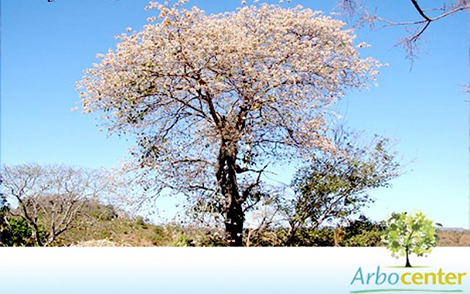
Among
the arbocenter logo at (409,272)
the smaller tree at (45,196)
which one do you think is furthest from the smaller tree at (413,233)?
the smaller tree at (45,196)

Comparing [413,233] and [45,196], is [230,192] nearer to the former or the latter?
[45,196]

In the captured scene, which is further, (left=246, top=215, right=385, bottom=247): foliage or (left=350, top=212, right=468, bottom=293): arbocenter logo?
(left=246, top=215, right=385, bottom=247): foliage

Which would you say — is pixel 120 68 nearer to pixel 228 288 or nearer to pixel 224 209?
pixel 224 209

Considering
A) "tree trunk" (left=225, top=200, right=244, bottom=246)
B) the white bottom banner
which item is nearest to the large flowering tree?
"tree trunk" (left=225, top=200, right=244, bottom=246)

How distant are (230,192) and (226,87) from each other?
946 mm

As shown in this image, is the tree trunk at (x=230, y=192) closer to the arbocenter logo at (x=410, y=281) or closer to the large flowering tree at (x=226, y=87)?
the large flowering tree at (x=226, y=87)

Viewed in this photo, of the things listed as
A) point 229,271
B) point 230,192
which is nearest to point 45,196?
point 230,192

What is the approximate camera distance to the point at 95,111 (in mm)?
4352

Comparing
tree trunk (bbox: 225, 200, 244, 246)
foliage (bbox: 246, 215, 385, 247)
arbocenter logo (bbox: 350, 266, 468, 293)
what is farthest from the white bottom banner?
foliage (bbox: 246, 215, 385, 247)

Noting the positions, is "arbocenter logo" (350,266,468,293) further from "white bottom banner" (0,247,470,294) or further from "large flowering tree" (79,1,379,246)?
"large flowering tree" (79,1,379,246)

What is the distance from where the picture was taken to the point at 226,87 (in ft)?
14.2

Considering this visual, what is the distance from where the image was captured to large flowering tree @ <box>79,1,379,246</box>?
4.19 metres

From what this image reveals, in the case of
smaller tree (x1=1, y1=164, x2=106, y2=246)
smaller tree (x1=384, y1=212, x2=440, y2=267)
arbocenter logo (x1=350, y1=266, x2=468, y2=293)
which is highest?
smaller tree (x1=1, y1=164, x2=106, y2=246)

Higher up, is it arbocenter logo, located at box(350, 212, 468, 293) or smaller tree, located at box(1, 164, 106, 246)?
smaller tree, located at box(1, 164, 106, 246)
